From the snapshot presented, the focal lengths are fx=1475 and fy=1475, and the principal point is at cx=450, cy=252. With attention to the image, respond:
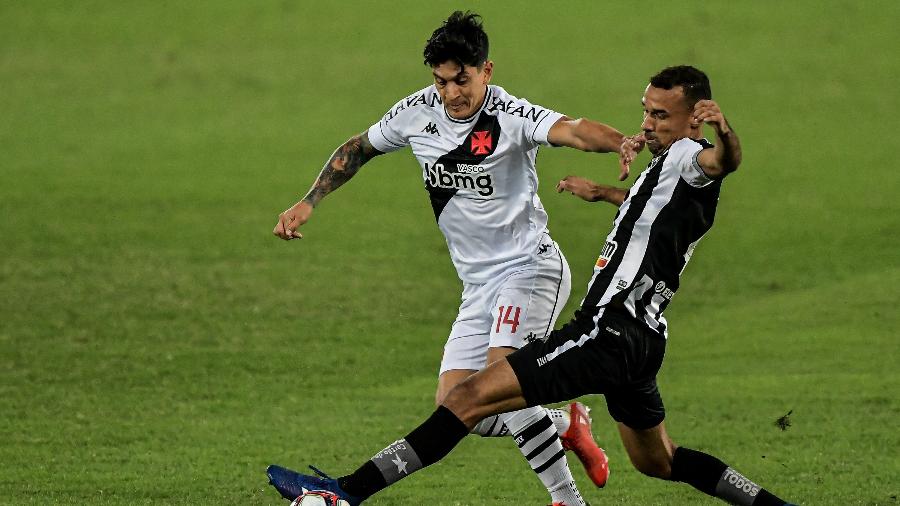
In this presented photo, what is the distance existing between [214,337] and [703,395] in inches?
192

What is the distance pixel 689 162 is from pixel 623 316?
836mm

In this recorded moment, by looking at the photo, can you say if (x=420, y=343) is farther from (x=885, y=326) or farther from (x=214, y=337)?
(x=885, y=326)

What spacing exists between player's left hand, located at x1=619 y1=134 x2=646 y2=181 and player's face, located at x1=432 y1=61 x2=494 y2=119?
1339 mm

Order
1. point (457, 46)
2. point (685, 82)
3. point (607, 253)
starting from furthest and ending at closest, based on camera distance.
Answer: point (457, 46) < point (607, 253) < point (685, 82)

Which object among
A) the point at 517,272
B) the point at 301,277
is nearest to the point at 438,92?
the point at 517,272

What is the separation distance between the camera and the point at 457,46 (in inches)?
323

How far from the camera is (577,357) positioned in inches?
286

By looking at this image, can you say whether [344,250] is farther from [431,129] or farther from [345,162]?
[431,129]

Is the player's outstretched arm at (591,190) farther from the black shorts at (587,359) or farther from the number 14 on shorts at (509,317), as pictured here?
the black shorts at (587,359)

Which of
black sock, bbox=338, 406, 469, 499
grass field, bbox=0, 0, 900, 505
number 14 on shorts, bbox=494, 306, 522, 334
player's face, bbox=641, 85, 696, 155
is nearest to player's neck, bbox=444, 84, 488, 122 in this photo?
number 14 on shorts, bbox=494, 306, 522, 334

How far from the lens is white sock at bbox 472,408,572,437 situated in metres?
8.61

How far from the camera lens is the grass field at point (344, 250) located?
10.5m

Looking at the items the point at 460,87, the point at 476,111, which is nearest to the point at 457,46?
the point at 460,87

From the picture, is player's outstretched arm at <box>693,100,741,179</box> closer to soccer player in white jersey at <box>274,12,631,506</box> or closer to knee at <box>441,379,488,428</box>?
soccer player in white jersey at <box>274,12,631,506</box>
